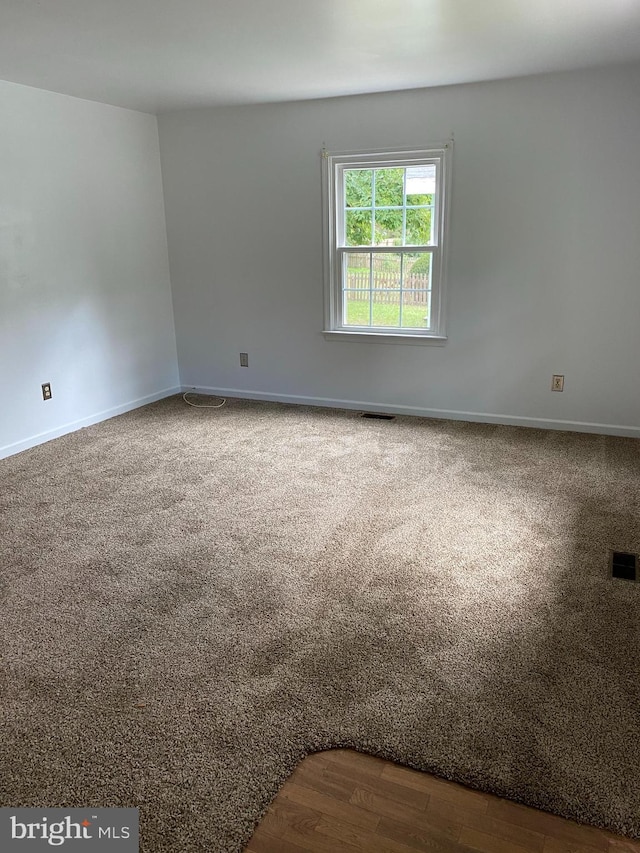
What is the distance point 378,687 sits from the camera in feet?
6.40

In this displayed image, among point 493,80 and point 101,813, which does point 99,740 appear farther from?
point 493,80

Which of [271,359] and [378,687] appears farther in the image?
[271,359]

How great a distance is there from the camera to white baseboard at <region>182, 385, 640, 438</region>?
4363mm

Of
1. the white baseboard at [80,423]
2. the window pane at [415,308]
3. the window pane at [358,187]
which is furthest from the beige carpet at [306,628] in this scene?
the window pane at [358,187]

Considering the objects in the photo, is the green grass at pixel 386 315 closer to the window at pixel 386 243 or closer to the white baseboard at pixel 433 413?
the window at pixel 386 243

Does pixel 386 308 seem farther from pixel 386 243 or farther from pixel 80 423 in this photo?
pixel 80 423

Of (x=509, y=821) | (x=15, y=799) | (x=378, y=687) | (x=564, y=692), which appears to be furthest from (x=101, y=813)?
(x=564, y=692)

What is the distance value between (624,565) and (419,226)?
9.41ft

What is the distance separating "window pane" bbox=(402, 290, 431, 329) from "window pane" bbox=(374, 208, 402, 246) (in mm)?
396

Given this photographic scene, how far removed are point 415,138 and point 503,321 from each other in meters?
1.44

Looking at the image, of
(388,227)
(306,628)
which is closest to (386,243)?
(388,227)

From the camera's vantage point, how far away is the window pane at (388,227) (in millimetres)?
4582

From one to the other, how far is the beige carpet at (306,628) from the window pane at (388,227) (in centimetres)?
171

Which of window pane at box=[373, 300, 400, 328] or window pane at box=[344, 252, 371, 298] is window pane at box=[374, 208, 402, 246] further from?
window pane at box=[373, 300, 400, 328]
